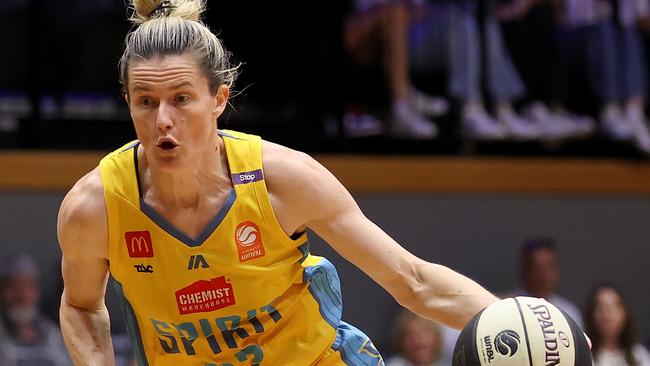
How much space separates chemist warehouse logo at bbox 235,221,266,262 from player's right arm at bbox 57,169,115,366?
378 mm

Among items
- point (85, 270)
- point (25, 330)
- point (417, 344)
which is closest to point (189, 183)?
point (85, 270)

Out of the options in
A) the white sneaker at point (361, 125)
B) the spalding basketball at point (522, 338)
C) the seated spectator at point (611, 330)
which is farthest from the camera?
Answer: the white sneaker at point (361, 125)

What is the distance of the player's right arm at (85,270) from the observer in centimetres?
341

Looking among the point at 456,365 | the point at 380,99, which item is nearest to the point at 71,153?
the point at 380,99

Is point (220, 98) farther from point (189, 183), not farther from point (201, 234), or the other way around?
point (201, 234)

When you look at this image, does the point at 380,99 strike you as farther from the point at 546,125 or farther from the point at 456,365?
the point at 456,365

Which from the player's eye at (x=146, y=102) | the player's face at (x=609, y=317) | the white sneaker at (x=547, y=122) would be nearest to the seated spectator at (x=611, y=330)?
the player's face at (x=609, y=317)

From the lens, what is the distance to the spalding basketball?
2.91 meters

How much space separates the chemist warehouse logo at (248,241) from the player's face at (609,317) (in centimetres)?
431

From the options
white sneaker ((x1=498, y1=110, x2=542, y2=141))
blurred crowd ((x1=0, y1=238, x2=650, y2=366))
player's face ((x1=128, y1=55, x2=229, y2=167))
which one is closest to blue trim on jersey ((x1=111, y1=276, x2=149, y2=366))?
player's face ((x1=128, y1=55, x2=229, y2=167))

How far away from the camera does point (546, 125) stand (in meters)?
7.95

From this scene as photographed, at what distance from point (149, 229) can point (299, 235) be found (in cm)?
43

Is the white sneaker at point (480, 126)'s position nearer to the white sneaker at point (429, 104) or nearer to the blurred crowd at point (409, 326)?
the white sneaker at point (429, 104)

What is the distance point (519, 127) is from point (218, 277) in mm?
4780
